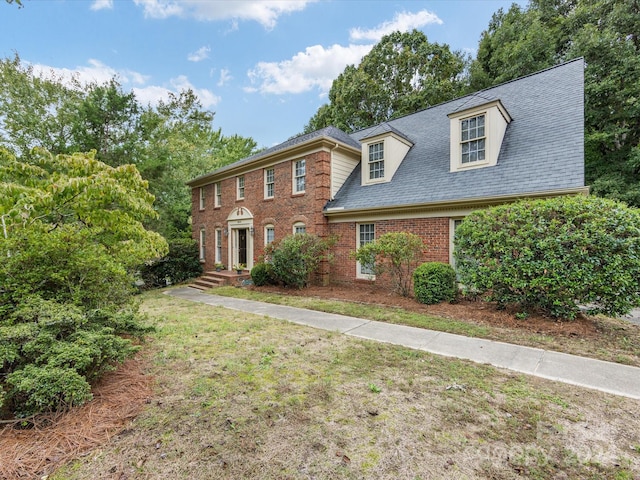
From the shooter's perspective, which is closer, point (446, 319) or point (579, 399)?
point (579, 399)

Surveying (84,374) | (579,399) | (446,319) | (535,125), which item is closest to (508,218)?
(446,319)

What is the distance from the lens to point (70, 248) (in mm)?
3473

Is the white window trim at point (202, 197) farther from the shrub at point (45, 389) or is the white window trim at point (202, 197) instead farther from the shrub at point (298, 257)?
the shrub at point (45, 389)

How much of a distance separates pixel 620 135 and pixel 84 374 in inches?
807

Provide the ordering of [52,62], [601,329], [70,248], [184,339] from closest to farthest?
[70,248] < [184,339] < [601,329] < [52,62]

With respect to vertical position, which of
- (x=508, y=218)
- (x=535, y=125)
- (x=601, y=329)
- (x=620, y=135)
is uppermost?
(x=620, y=135)

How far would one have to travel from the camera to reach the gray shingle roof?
283 inches


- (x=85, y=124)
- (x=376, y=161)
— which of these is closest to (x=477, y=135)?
(x=376, y=161)

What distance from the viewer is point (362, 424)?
2578 mm

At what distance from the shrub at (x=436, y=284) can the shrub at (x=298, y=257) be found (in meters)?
3.81

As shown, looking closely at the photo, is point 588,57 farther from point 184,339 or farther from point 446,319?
point 184,339

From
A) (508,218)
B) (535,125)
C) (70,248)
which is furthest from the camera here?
(535,125)

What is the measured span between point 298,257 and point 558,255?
6.96 meters

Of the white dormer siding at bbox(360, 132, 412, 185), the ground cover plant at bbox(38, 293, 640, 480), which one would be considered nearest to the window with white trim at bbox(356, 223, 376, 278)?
the white dormer siding at bbox(360, 132, 412, 185)
